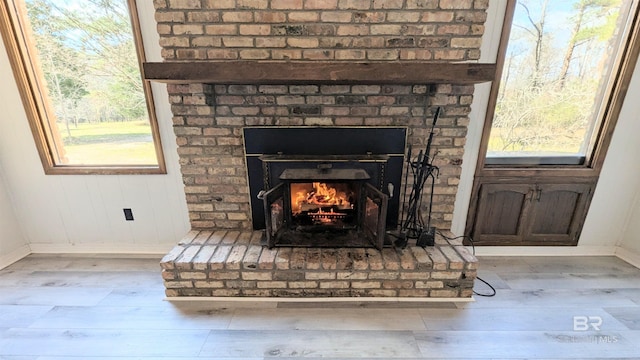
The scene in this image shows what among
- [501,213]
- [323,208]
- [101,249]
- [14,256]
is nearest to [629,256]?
[501,213]

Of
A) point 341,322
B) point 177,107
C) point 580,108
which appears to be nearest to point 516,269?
point 580,108

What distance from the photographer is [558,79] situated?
6.57 ft

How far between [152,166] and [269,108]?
1119mm

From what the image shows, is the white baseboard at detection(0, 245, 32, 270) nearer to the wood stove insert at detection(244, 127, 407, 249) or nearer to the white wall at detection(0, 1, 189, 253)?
the white wall at detection(0, 1, 189, 253)

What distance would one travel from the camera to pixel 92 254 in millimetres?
2314

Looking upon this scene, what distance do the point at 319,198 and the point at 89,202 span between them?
1.94 m

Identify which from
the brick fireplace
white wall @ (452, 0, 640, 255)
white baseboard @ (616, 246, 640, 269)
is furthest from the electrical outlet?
white baseboard @ (616, 246, 640, 269)

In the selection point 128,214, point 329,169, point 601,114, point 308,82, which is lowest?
point 128,214

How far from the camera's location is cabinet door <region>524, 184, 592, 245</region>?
7.20 feet

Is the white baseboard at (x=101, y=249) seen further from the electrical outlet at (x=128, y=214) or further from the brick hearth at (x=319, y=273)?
the brick hearth at (x=319, y=273)

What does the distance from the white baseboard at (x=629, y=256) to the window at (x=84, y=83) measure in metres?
3.91

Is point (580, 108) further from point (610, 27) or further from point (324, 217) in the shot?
point (324, 217)

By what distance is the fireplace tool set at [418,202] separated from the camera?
183 centimetres

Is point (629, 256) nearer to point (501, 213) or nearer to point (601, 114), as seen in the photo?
point (501, 213)
